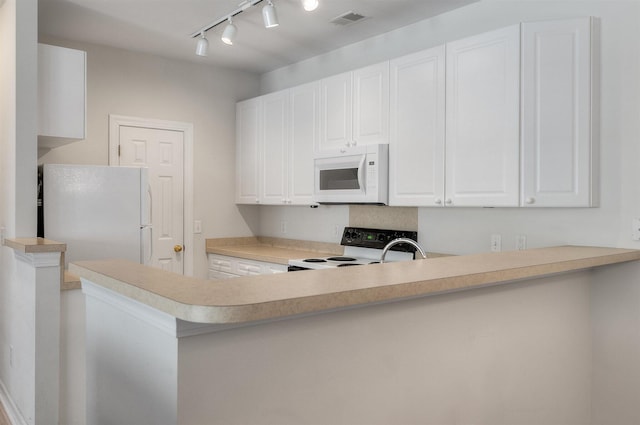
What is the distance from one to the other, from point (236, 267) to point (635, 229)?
3094 millimetres

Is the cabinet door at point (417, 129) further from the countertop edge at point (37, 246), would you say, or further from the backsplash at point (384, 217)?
the countertop edge at point (37, 246)

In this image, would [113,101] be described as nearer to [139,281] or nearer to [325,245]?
[325,245]

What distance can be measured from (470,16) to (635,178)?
1.48 m

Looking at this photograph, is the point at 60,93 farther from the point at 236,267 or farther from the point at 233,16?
the point at 236,267

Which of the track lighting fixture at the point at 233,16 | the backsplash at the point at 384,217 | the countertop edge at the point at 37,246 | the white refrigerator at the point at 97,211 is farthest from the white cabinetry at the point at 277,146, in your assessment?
the countertop edge at the point at 37,246

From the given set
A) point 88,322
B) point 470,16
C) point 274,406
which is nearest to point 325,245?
point 470,16

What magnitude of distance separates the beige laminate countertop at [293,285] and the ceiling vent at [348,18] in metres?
2.17

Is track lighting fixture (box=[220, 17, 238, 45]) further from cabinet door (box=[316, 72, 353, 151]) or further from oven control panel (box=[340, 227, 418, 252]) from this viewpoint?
oven control panel (box=[340, 227, 418, 252])

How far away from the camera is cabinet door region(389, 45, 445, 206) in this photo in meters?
3.14

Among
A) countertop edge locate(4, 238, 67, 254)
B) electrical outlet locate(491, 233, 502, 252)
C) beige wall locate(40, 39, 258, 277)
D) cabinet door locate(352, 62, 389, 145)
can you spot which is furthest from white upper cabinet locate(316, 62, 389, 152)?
countertop edge locate(4, 238, 67, 254)

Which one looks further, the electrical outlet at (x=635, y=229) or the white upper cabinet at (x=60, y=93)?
the white upper cabinet at (x=60, y=93)

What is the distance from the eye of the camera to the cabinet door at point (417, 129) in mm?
3139

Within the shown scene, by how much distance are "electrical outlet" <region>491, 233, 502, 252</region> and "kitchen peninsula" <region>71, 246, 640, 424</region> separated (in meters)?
0.86

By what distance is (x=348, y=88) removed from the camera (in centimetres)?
379
